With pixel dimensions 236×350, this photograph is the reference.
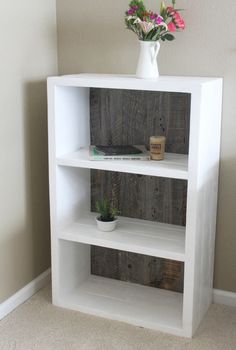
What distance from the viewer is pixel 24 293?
2398mm

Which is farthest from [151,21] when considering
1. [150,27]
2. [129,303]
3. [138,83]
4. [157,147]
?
[129,303]

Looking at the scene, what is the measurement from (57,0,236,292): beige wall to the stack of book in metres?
0.35

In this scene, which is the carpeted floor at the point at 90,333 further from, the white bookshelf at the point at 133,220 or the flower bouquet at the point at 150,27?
the flower bouquet at the point at 150,27

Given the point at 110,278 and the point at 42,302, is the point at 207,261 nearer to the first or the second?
the point at 110,278

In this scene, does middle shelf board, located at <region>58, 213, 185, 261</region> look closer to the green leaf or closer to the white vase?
the white vase

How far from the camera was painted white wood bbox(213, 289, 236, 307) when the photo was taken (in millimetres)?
2369

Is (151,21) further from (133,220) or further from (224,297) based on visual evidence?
(224,297)

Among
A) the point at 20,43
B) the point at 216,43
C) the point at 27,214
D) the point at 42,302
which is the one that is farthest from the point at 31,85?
the point at 42,302

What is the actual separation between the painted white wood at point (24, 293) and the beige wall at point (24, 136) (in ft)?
0.09

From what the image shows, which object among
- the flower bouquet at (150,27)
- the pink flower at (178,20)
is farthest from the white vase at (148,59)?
the pink flower at (178,20)

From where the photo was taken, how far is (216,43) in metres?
2.16

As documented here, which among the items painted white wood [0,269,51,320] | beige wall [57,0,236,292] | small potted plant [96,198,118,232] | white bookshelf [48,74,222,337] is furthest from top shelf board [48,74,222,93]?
painted white wood [0,269,51,320]

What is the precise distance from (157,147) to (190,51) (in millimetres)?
445

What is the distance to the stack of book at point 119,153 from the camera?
2182 millimetres
